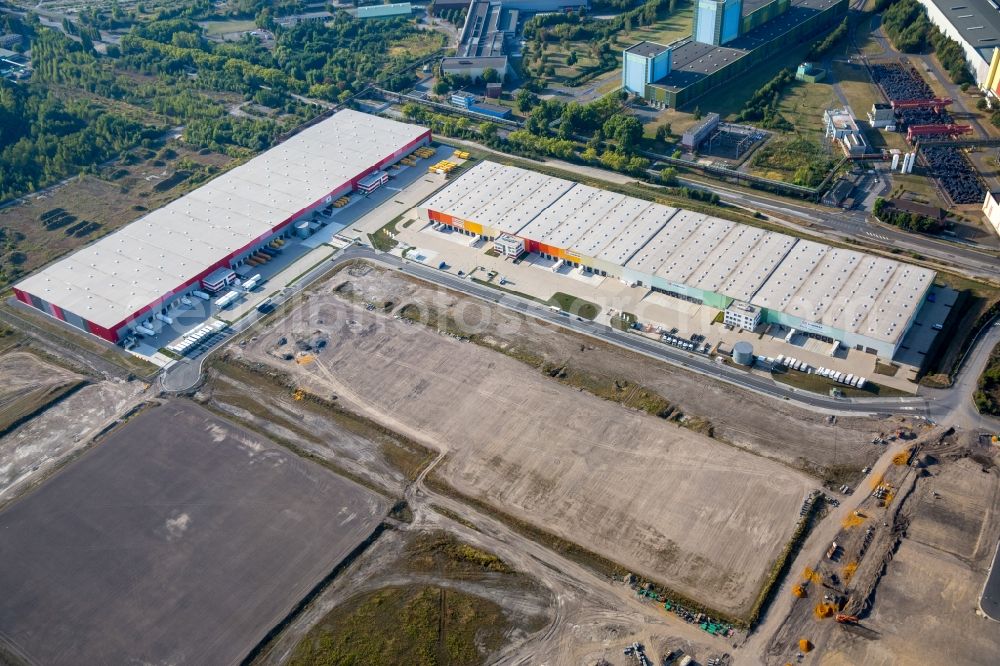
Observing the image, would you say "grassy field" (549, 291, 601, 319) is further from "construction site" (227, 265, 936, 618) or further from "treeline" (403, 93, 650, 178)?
"treeline" (403, 93, 650, 178)

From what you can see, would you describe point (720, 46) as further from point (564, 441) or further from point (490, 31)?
point (564, 441)

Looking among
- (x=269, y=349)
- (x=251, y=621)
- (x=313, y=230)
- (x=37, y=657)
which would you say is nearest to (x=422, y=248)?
(x=313, y=230)

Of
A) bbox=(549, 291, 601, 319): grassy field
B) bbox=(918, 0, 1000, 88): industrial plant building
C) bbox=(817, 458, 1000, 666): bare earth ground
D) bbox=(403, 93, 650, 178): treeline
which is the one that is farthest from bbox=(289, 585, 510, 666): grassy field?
bbox=(918, 0, 1000, 88): industrial plant building

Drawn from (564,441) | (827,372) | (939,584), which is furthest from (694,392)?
(939,584)

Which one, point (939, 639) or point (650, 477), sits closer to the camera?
point (939, 639)

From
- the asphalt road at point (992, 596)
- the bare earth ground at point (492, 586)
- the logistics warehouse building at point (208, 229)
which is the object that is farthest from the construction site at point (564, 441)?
the logistics warehouse building at point (208, 229)

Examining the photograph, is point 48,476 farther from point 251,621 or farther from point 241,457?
point 251,621

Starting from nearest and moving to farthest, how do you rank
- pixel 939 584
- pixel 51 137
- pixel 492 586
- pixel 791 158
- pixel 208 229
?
1. pixel 939 584
2. pixel 492 586
3. pixel 208 229
4. pixel 791 158
5. pixel 51 137

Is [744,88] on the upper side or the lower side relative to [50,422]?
upper
